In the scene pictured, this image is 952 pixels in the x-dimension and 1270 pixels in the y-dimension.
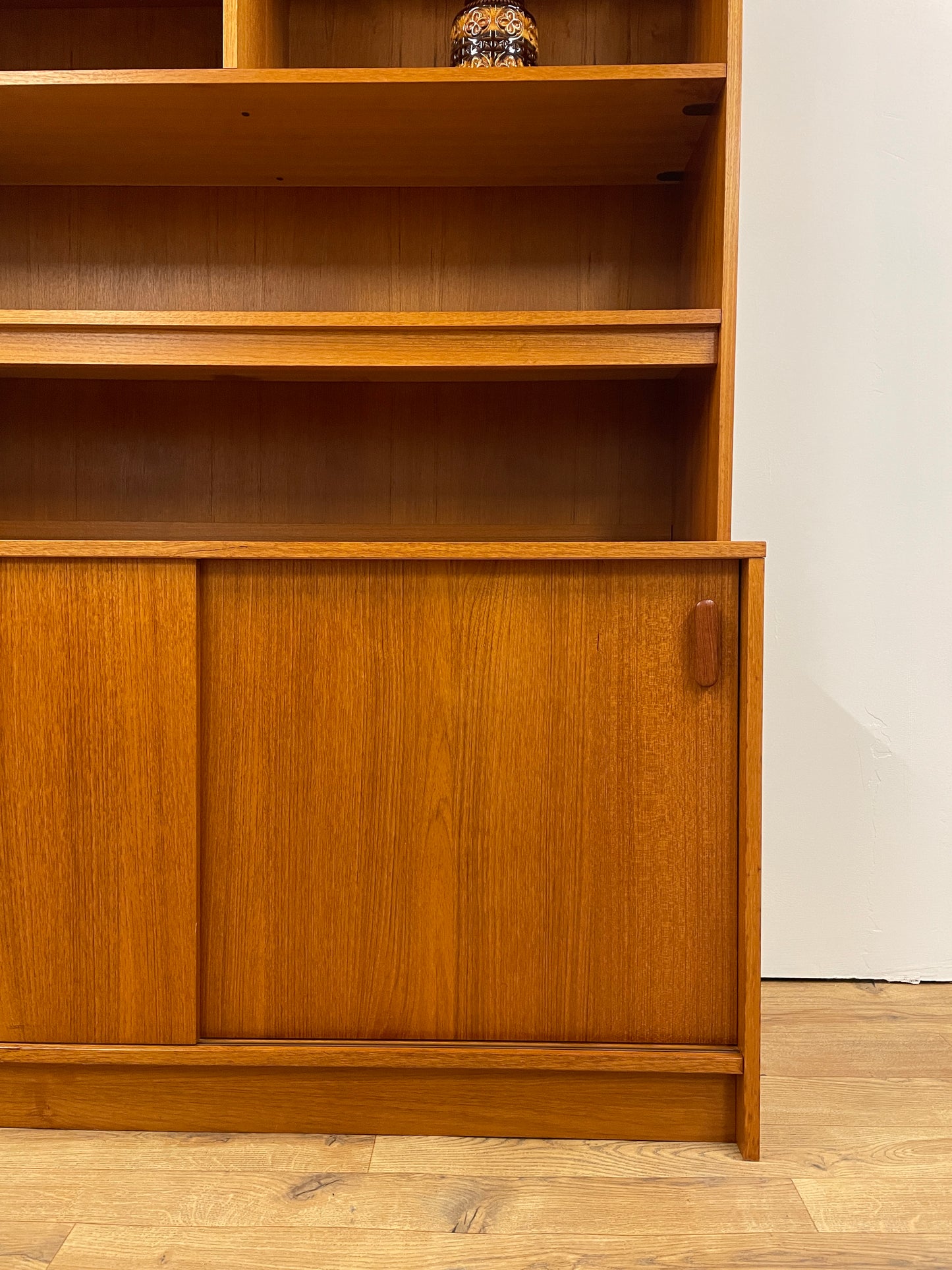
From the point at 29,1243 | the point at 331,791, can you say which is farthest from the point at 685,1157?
the point at 29,1243

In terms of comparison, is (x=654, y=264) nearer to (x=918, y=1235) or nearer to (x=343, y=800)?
(x=343, y=800)

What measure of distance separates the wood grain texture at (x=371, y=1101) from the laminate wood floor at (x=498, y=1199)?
0.02 m

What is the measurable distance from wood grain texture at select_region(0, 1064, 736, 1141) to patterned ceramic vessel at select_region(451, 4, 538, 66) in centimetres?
132

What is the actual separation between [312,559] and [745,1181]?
0.85 meters

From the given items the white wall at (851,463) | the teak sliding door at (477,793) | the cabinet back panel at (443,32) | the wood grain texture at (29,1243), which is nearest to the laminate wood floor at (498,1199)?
the wood grain texture at (29,1243)

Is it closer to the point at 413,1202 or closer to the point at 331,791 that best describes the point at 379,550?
the point at 331,791

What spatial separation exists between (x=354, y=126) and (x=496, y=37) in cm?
23

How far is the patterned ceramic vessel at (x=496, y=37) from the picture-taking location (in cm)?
131

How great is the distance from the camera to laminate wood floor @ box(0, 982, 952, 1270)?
3.09 feet

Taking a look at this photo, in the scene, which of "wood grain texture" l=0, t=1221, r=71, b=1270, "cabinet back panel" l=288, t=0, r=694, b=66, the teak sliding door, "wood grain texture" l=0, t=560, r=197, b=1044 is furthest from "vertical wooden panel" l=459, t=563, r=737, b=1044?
"cabinet back panel" l=288, t=0, r=694, b=66

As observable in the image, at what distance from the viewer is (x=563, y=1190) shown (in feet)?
3.44

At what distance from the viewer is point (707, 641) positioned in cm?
112

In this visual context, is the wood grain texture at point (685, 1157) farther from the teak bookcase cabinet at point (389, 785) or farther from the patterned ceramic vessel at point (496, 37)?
the patterned ceramic vessel at point (496, 37)

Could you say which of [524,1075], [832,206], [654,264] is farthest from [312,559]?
[832,206]
